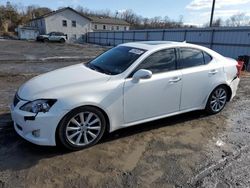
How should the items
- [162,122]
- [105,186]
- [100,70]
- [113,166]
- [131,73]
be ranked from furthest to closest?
1. [162,122]
2. [100,70]
3. [131,73]
4. [113,166]
5. [105,186]

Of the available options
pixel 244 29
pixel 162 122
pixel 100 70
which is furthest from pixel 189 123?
pixel 244 29

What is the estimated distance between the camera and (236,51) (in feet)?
51.1

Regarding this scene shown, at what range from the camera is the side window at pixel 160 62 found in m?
4.28

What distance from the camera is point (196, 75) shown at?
15.5ft

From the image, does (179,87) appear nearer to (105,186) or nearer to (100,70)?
(100,70)

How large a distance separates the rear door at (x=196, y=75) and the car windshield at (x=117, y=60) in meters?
0.90

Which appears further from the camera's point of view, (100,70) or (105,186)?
(100,70)

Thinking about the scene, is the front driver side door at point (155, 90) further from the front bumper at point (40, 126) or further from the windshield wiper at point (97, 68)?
the front bumper at point (40, 126)

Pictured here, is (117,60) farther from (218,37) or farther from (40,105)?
(218,37)

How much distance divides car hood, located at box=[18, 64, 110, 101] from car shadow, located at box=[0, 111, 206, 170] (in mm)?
779

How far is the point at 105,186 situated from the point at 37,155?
123cm

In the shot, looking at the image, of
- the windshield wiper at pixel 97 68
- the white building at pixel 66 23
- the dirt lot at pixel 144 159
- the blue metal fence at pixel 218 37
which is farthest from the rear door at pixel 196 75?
the white building at pixel 66 23

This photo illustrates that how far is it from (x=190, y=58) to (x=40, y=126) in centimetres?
298

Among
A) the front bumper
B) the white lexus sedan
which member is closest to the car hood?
the white lexus sedan
